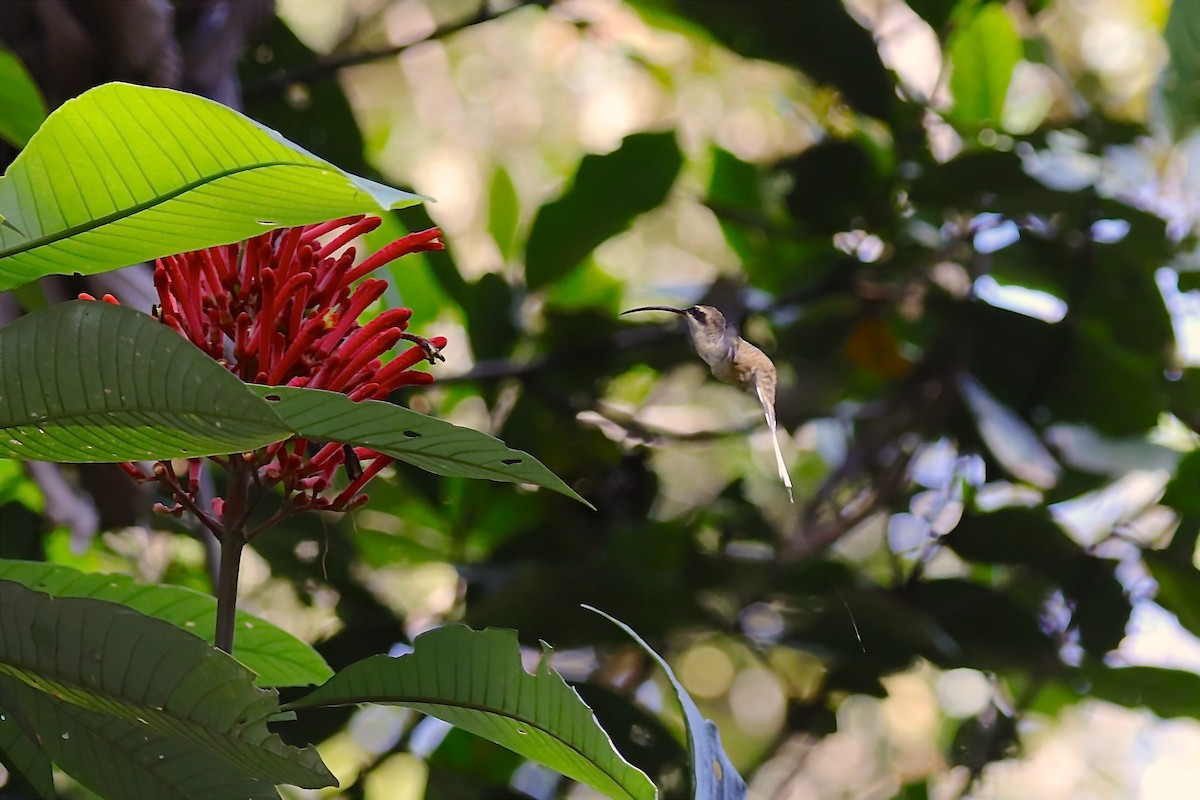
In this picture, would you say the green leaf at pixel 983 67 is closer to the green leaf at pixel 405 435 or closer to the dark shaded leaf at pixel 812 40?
the dark shaded leaf at pixel 812 40

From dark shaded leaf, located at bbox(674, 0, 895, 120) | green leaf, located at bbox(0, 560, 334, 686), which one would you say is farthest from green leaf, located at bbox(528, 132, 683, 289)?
green leaf, located at bbox(0, 560, 334, 686)

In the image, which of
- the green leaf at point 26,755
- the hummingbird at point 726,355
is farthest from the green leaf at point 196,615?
the hummingbird at point 726,355

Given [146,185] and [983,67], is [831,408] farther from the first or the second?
[146,185]

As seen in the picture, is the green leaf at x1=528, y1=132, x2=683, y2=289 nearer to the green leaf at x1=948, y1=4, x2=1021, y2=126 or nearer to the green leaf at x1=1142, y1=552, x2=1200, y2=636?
the green leaf at x1=948, y1=4, x2=1021, y2=126

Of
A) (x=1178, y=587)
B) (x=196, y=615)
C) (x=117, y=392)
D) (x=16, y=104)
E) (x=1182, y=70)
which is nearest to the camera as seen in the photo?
(x=117, y=392)

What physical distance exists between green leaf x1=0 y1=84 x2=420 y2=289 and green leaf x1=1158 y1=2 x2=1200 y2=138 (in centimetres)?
117

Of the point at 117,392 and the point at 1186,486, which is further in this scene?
the point at 1186,486

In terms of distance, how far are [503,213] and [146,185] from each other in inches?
42.6

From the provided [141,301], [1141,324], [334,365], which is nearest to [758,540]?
[1141,324]

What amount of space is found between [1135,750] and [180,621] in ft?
9.40

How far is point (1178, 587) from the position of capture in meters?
1.25

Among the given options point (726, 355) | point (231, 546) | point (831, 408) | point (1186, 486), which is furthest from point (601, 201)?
point (231, 546)

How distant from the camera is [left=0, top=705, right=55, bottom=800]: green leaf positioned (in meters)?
0.61

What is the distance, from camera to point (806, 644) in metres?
1.24
